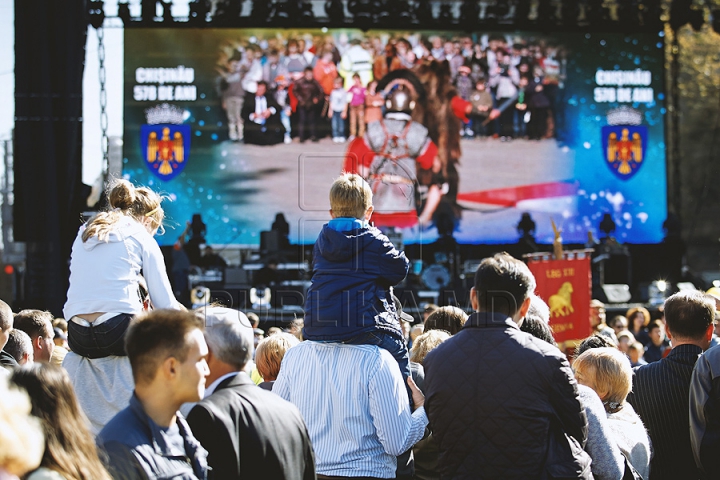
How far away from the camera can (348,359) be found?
117 inches

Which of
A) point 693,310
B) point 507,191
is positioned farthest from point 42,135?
point 693,310

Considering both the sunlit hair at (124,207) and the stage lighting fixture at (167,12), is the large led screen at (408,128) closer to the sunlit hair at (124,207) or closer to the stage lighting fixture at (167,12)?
the stage lighting fixture at (167,12)

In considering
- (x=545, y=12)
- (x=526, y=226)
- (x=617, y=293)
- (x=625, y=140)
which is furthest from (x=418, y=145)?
(x=617, y=293)

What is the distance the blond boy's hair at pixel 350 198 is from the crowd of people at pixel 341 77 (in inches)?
440

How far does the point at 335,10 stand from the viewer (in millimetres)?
12875

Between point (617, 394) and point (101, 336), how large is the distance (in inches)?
81.9

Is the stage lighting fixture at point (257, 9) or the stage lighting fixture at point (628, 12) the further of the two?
the stage lighting fixture at point (628, 12)

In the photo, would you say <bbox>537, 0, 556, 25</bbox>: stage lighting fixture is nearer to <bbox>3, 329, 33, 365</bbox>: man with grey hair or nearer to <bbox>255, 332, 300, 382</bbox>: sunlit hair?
<bbox>255, 332, 300, 382</bbox>: sunlit hair

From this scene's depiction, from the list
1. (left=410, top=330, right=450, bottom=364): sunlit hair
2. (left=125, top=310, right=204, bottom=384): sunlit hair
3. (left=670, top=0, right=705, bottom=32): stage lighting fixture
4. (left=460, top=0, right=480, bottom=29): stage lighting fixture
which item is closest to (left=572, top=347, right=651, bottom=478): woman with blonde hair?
(left=410, top=330, right=450, bottom=364): sunlit hair

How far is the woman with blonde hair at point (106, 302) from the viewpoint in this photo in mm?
2898

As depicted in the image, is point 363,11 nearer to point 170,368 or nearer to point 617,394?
point 617,394

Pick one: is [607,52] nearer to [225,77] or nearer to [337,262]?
[225,77]

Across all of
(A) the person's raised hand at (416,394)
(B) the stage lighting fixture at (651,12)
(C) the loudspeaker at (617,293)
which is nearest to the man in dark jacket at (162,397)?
(A) the person's raised hand at (416,394)

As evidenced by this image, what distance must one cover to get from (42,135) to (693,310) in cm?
917
